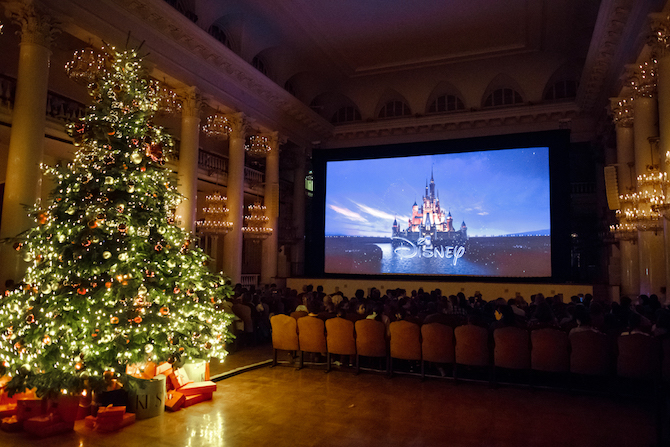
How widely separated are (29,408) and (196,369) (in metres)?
1.91

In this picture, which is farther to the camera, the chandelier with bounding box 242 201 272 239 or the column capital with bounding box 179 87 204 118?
the chandelier with bounding box 242 201 272 239

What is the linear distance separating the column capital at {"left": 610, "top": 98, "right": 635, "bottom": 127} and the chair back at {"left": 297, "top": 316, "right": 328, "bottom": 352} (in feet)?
35.7

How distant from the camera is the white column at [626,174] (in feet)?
42.3

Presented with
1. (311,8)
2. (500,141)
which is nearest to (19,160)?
(311,8)

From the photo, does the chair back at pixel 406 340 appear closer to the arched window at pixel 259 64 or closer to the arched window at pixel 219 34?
the arched window at pixel 219 34

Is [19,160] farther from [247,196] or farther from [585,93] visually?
[585,93]

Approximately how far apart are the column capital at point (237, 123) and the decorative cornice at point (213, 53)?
3.17 ft

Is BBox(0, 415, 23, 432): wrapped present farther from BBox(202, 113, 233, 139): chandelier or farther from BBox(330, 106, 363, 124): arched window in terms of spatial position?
BBox(330, 106, 363, 124): arched window

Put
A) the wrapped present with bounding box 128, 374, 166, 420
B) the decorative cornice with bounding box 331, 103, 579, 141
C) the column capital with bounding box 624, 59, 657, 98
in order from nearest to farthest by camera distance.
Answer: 1. the wrapped present with bounding box 128, 374, 166, 420
2. the column capital with bounding box 624, 59, 657, 98
3. the decorative cornice with bounding box 331, 103, 579, 141

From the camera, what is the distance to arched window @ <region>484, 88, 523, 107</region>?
19.4 m

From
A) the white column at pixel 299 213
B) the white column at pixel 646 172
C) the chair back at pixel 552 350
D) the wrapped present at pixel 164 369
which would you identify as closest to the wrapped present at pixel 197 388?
the wrapped present at pixel 164 369

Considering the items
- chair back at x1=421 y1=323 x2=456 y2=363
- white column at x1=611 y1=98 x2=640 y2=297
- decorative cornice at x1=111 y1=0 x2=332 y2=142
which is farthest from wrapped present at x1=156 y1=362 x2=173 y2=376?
white column at x1=611 y1=98 x2=640 y2=297

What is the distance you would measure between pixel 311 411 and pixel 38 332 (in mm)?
3164

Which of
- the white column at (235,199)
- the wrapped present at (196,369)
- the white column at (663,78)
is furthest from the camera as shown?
the white column at (235,199)
